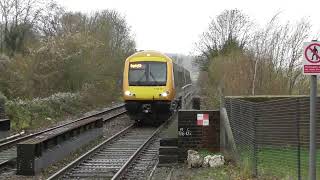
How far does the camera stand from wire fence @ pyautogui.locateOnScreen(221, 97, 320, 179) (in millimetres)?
9039

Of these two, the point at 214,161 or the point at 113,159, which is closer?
the point at 214,161

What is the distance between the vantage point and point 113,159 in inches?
546

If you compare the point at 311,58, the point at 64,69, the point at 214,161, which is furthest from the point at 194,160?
the point at 64,69

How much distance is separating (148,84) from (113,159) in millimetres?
7992

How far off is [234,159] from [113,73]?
32.8m

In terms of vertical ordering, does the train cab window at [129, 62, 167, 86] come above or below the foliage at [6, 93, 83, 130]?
above

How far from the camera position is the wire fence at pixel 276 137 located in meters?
9.04

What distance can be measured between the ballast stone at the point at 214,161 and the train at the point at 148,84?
951 cm

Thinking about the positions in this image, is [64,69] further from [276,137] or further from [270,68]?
[276,137]

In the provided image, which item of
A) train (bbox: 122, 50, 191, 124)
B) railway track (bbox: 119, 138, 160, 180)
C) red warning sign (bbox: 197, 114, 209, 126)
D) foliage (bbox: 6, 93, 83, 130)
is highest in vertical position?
train (bbox: 122, 50, 191, 124)

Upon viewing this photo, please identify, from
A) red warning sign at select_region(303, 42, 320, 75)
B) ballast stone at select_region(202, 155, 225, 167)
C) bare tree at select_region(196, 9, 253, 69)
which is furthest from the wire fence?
bare tree at select_region(196, 9, 253, 69)

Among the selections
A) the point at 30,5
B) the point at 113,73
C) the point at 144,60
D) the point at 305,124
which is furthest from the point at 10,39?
the point at 305,124

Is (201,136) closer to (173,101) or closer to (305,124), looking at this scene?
(305,124)

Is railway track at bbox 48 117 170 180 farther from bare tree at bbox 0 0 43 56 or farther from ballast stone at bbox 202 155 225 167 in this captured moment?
bare tree at bbox 0 0 43 56
